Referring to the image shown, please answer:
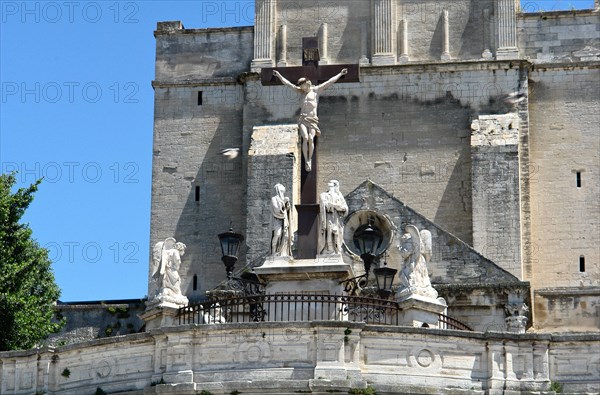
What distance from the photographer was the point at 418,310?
30.8 m

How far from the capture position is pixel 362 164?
48.1 m

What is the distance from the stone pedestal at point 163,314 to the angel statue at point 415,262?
4.36 m

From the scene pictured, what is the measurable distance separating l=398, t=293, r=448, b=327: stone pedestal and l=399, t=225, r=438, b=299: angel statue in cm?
17

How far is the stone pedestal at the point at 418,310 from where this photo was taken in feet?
101

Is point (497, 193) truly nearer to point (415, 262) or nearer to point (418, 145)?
point (418, 145)

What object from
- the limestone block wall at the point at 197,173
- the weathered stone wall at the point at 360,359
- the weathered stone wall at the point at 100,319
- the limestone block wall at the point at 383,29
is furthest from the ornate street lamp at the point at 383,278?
the limestone block wall at the point at 383,29

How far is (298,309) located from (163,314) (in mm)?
2603

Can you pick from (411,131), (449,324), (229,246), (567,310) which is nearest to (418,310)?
(449,324)

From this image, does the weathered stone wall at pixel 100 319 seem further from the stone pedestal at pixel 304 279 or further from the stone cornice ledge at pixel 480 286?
the stone pedestal at pixel 304 279

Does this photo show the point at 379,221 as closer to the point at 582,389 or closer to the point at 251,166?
the point at 251,166

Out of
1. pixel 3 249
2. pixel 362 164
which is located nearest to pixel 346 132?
pixel 362 164

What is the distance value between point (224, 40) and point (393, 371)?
23.7 meters

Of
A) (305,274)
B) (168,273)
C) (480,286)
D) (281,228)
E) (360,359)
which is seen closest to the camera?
(360,359)

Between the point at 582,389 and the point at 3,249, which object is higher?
the point at 3,249
